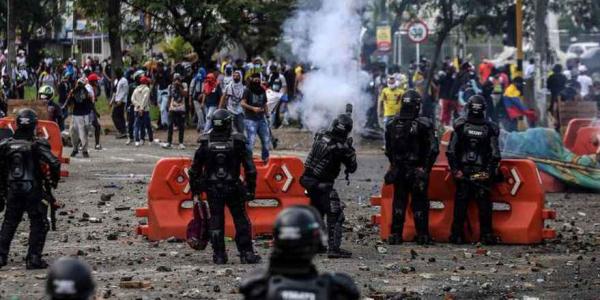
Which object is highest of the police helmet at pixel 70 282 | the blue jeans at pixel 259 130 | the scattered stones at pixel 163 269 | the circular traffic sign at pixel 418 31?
the circular traffic sign at pixel 418 31

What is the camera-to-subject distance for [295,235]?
580 cm

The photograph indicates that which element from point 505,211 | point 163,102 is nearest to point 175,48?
point 163,102

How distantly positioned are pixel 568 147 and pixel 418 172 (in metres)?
9.85

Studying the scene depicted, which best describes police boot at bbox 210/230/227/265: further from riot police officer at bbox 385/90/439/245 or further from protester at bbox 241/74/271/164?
protester at bbox 241/74/271/164

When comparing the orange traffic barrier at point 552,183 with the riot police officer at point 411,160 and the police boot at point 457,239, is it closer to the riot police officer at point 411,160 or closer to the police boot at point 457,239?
the police boot at point 457,239

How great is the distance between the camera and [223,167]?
42.1 feet

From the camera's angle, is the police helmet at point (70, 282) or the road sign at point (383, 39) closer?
the police helmet at point (70, 282)

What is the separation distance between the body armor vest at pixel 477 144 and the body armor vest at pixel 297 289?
9.23 m

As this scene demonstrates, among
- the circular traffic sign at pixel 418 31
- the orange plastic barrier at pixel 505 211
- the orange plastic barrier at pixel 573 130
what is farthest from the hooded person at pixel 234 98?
the circular traffic sign at pixel 418 31

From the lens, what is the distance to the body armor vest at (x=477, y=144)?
14.9 meters

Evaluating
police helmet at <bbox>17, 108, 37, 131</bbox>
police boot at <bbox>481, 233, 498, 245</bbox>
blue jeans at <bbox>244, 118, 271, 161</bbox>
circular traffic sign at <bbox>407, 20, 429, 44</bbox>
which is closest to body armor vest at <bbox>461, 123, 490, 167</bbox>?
police boot at <bbox>481, 233, 498, 245</bbox>

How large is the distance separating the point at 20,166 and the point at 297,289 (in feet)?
24.1

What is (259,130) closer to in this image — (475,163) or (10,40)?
(475,163)

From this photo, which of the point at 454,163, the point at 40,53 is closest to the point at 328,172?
the point at 454,163
